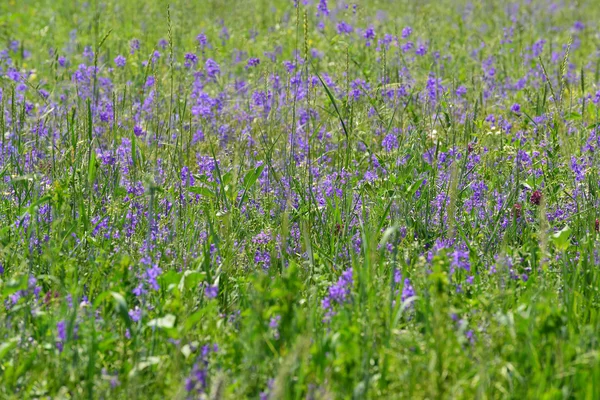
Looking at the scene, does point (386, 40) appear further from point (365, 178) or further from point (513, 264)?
point (513, 264)

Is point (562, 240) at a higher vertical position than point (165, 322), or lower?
higher

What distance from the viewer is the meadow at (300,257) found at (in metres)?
2.00

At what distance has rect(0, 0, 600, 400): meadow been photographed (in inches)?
78.8

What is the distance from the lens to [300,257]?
9.50 feet

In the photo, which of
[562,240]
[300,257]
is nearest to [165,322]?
[300,257]

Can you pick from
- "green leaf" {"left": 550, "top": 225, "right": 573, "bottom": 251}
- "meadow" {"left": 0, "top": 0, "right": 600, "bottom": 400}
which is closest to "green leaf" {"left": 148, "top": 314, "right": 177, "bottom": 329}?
"meadow" {"left": 0, "top": 0, "right": 600, "bottom": 400}

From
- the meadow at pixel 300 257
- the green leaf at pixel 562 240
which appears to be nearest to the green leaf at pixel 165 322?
the meadow at pixel 300 257

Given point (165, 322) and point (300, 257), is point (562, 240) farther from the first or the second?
point (165, 322)

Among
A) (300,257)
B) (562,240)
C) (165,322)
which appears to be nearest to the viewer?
(165,322)

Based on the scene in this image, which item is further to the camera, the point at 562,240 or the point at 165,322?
the point at 562,240

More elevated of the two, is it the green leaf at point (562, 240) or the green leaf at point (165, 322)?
the green leaf at point (562, 240)

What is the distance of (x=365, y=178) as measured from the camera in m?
3.43

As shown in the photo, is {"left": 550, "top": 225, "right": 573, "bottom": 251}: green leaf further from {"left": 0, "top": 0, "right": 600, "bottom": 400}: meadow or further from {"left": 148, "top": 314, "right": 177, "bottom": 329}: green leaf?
{"left": 148, "top": 314, "right": 177, "bottom": 329}: green leaf

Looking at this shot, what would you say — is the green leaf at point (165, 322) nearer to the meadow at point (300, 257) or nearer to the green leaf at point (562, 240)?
the meadow at point (300, 257)
